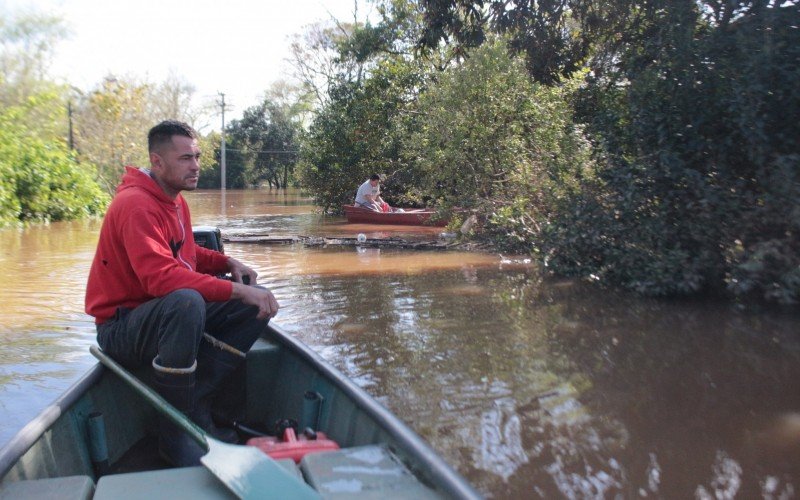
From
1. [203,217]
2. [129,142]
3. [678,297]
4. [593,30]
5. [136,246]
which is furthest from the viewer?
[129,142]

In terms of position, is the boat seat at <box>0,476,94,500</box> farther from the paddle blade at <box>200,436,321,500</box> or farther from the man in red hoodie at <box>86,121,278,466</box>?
the man in red hoodie at <box>86,121,278,466</box>

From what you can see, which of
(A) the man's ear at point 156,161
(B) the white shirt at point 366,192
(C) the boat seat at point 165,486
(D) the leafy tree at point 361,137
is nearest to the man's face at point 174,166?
(A) the man's ear at point 156,161

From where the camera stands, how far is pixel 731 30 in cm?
749

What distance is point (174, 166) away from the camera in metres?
3.28

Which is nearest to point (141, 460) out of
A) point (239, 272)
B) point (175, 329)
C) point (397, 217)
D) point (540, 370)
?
point (175, 329)

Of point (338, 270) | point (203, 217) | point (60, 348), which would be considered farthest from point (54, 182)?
point (60, 348)

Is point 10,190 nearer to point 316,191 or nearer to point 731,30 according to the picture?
point 316,191

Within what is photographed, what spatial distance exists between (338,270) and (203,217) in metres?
13.0

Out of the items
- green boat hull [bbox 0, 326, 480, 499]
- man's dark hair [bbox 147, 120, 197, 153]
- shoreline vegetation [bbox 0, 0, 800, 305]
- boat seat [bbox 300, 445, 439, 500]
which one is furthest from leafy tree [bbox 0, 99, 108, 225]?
boat seat [bbox 300, 445, 439, 500]

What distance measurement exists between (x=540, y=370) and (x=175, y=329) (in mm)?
3441

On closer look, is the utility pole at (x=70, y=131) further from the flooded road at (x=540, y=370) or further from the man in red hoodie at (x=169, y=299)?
the man in red hoodie at (x=169, y=299)

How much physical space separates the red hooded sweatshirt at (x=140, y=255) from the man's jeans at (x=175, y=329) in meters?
0.06

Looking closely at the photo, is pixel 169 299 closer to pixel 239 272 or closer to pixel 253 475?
pixel 253 475

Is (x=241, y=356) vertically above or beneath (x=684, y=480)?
above
